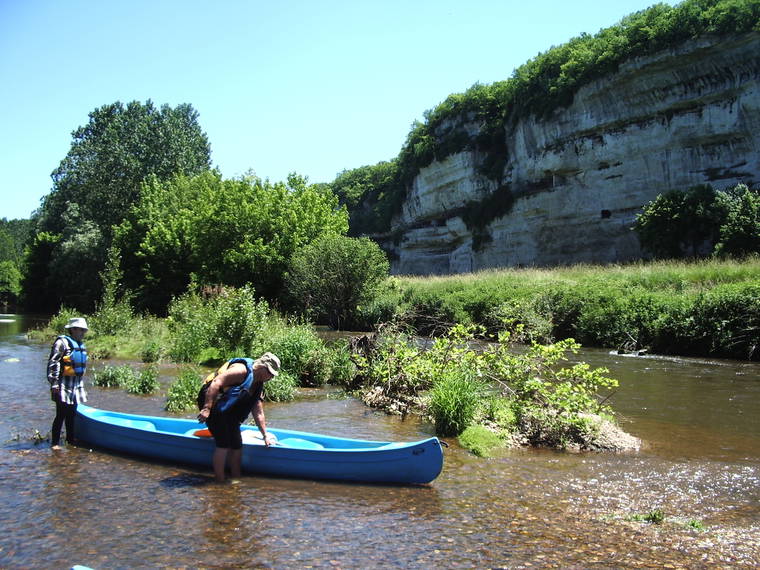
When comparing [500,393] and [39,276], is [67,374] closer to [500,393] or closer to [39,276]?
[500,393]

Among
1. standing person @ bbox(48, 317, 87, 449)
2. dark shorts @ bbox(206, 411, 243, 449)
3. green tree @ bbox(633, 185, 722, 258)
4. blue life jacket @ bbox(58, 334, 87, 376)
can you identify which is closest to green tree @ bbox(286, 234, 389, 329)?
green tree @ bbox(633, 185, 722, 258)

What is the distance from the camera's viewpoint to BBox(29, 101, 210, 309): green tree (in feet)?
143

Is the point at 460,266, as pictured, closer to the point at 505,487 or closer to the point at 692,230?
the point at 692,230

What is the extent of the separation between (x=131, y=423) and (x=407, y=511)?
454 centimetres

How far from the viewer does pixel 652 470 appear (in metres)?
7.68

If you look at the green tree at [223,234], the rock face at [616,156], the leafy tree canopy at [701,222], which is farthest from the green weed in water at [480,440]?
the rock face at [616,156]

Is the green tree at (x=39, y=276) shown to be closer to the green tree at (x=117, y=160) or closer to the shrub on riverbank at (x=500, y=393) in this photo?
the green tree at (x=117, y=160)

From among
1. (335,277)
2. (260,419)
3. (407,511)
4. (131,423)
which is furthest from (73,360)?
(335,277)

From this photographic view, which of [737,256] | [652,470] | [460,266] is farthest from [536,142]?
[652,470]

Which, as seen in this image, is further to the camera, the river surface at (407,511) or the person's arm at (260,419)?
the person's arm at (260,419)

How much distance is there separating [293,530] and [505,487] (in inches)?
102

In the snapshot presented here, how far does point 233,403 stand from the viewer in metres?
6.98

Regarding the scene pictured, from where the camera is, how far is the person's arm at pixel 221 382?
6848 mm

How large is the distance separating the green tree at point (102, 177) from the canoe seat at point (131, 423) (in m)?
36.6
